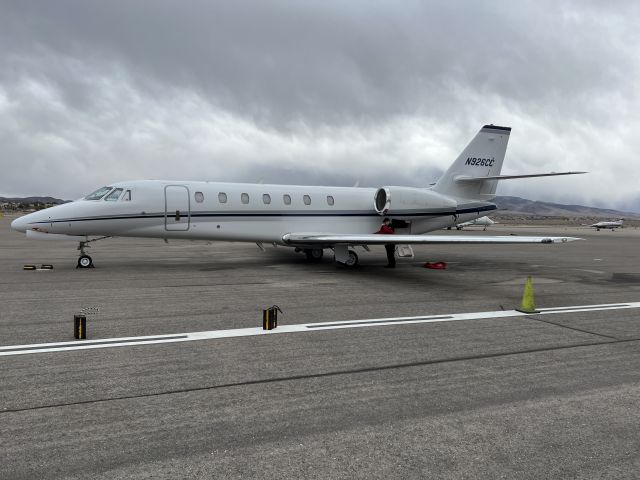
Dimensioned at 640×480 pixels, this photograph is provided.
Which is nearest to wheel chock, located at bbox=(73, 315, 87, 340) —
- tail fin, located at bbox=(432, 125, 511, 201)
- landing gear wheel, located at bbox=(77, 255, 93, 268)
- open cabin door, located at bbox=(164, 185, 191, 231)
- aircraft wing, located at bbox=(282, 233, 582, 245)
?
aircraft wing, located at bbox=(282, 233, 582, 245)

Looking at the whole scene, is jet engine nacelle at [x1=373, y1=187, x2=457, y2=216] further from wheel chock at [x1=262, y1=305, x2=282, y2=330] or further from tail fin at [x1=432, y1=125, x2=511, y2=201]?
wheel chock at [x1=262, y1=305, x2=282, y2=330]

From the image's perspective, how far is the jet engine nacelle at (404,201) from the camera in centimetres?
1897

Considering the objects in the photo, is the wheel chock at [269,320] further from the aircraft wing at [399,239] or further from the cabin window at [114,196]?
the cabin window at [114,196]

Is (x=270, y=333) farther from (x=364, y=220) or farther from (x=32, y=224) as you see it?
(x=364, y=220)

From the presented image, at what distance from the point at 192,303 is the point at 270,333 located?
2.99m

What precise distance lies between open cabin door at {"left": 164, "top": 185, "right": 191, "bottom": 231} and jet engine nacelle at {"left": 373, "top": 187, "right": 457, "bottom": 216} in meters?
7.38

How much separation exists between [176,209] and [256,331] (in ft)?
31.0

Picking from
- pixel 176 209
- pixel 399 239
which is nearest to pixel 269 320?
pixel 399 239

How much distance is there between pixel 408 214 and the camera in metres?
19.5

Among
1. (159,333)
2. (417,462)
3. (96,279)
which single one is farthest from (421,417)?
(96,279)

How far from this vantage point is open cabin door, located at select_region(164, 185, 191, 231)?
15875 mm

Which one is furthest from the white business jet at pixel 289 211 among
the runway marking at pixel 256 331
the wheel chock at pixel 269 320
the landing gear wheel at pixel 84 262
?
the wheel chock at pixel 269 320

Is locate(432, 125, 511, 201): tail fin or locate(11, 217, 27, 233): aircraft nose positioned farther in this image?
locate(432, 125, 511, 201): tail fin

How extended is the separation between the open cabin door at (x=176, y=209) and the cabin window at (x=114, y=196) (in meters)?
1.42
